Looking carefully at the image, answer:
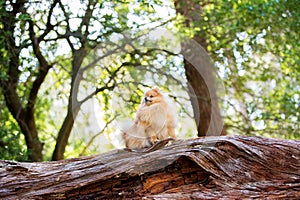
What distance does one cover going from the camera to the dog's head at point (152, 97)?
8.66ft

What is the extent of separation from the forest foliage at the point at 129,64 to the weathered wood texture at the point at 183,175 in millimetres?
413

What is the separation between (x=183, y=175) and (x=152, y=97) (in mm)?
495

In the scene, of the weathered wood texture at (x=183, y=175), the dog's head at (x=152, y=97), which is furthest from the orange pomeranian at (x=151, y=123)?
the weathered wood texture at (x=183, y=175)

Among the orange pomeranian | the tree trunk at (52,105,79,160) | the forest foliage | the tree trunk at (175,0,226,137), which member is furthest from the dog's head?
the tree trunk at (52,105,79,160)

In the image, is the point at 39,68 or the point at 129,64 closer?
the point at 129,64

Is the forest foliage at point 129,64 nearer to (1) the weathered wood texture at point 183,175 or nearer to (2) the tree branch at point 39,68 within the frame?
(2) the tree branch at point 39,68

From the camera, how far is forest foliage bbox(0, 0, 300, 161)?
10.8 feet

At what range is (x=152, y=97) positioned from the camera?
8.71 feet

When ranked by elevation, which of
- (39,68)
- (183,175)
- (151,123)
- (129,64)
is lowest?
(183,175)

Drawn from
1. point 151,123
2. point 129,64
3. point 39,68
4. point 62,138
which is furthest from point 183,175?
point 39,68

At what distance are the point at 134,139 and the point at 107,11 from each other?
1.45 meters

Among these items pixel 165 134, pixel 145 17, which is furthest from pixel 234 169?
pixel 145 17

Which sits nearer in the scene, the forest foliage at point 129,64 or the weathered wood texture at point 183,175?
the weathered wood texture at point 183,175

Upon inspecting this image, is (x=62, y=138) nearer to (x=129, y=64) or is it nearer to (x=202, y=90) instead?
(x=129, y=64)
